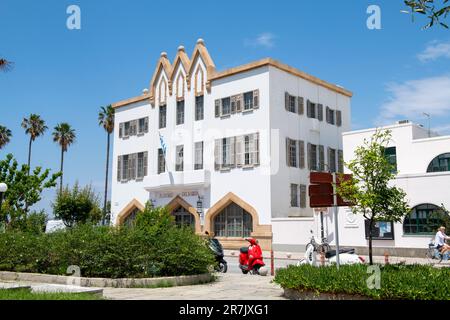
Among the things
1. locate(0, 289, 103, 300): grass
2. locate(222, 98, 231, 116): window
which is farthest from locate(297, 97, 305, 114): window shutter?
locate(0, 289, 103, 300): grass

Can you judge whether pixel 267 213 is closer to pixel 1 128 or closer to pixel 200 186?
pixel 200 186

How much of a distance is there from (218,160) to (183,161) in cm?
390

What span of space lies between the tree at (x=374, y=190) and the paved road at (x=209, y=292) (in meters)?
2.83

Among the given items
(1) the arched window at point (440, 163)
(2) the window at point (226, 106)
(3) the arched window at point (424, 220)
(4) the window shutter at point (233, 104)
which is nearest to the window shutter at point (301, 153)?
(4) the window shutter at point (233, 104)

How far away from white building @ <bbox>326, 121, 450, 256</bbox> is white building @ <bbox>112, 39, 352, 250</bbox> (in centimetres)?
290

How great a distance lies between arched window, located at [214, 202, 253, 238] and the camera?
33.7 m

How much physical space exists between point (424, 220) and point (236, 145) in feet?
43.9

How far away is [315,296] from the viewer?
408 inches

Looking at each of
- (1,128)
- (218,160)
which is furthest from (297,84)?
(1,128)

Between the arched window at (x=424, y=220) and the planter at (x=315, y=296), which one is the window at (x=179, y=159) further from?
the planter at (x=315, y=296)

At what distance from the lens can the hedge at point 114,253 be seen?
13930 millimetres

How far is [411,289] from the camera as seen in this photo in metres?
9.08

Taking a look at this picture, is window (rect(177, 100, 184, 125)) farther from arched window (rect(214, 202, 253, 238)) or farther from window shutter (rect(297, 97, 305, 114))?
window shutter (rect(297, 97, 305, 114))

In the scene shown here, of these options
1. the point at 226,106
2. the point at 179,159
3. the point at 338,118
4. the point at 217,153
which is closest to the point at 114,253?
the point at 217,153
